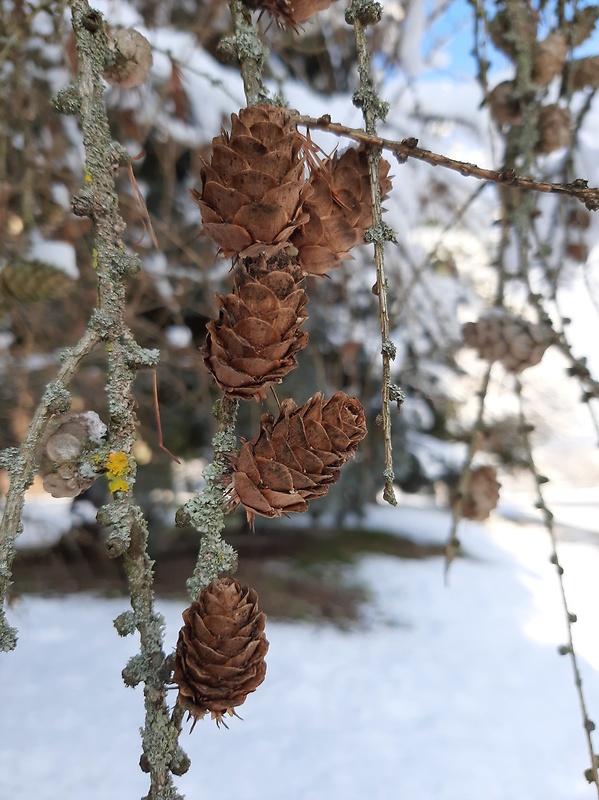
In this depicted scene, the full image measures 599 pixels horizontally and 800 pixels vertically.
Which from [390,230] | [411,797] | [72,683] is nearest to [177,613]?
[72,683]

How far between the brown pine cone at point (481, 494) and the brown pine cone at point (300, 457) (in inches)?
15.9

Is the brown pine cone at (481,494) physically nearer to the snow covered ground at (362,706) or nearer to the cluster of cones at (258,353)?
the snow covered ground at (362,706)

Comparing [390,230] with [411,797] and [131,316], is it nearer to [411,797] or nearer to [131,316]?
[411,797]

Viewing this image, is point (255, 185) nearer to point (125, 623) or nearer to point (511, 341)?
point (125, 623)

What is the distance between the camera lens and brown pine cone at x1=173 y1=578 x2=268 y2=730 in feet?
0.83

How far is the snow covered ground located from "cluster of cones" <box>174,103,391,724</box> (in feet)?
1.22

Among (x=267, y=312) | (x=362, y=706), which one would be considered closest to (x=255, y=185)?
(x=267, y=312)

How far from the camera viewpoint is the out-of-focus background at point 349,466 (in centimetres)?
67

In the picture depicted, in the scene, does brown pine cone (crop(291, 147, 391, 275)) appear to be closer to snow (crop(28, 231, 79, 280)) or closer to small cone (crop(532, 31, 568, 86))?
small cone (crop(532, 31, 568, 86))

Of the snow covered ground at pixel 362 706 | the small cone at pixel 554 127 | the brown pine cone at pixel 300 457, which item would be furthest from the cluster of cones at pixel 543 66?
the snow covered ground at pixel 362 706

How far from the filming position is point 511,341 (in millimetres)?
559

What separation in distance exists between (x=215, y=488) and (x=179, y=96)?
0.78m

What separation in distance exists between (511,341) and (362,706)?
613 mm

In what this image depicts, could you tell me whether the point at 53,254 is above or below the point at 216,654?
above
